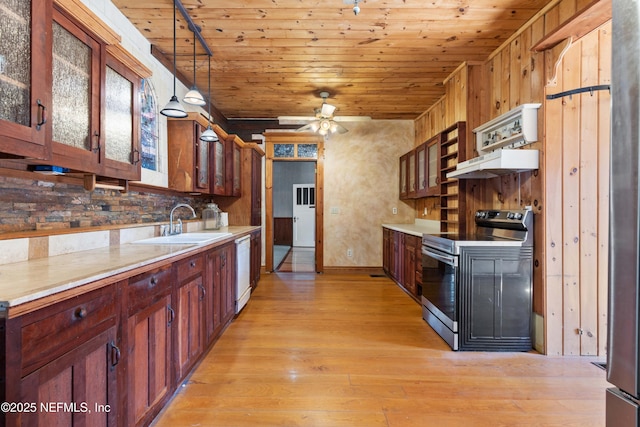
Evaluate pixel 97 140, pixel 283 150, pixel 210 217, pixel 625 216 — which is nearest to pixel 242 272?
pixel 210 217

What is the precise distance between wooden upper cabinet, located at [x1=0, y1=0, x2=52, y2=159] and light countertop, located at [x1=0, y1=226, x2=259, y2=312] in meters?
0.46

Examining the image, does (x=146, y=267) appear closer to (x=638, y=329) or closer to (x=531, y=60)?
(x=638, y=329)

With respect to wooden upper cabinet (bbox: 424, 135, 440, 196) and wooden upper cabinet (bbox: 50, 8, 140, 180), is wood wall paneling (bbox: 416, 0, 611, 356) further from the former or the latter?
wooden upper cabinet (bbox: 50, 8, 140, 180)

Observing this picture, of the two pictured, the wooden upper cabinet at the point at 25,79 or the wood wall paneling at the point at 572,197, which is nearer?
the wooden upper cabinet at the point at 25,79

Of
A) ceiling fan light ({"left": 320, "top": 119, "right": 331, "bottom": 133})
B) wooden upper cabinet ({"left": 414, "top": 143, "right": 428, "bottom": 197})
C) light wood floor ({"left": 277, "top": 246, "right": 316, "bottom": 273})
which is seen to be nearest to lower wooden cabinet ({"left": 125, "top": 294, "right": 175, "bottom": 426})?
ceiling fan light ({"left": 320, "top": 119, "right": 331, "bottom": 133})

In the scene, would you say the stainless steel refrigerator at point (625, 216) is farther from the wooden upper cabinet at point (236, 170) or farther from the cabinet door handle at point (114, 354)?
the wooden upper cabinet at point (236, 170)

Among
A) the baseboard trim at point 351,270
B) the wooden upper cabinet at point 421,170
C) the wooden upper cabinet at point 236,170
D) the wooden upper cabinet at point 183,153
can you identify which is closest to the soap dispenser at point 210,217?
the wooden upper cabinet at point 236,170

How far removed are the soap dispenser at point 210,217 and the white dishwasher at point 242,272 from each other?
635mm

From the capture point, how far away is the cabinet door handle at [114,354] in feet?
3.99

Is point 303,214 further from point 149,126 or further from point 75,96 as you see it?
point 75,96

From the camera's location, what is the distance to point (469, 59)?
328 cm

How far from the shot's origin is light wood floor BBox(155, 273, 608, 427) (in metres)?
1.70

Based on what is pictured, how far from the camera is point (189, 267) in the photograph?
77.9 inches

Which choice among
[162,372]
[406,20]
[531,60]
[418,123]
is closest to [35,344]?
[162,372]
